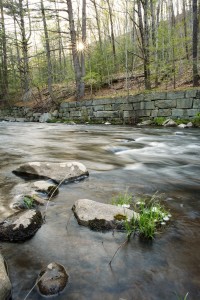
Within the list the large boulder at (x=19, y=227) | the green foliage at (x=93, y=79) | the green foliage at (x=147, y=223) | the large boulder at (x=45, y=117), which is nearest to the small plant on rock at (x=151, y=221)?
the green foliage at (x=147, y=223)

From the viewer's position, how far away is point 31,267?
1.87m

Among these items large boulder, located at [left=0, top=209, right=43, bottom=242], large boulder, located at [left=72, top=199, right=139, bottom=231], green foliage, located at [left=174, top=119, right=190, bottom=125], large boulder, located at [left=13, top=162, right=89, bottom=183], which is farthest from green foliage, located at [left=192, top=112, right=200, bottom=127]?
large boulder, located at [left=0, top=209, right=43, bottom=242]

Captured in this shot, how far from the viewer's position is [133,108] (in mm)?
12992

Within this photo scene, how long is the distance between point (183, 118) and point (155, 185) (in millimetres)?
8365

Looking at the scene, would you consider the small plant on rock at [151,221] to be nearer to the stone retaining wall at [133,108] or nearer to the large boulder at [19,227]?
the large boulder at [19,227]

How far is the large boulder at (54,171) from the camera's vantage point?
3554 mm

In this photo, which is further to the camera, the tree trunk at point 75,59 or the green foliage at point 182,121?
the tree trunk at point 75,59

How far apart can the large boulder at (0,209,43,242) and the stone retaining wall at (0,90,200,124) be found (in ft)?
31.9

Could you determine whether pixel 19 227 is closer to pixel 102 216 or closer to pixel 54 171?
pixel 102 216

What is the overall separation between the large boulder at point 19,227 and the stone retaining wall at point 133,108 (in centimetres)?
972

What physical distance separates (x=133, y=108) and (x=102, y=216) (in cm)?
1103

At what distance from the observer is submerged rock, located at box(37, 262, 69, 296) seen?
5.32 ft

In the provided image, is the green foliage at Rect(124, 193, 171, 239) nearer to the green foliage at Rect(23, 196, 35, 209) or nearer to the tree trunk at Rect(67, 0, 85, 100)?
the green foliage at Rect(23, 196, 35, 209)

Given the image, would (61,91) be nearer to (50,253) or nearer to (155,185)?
(155,185)
